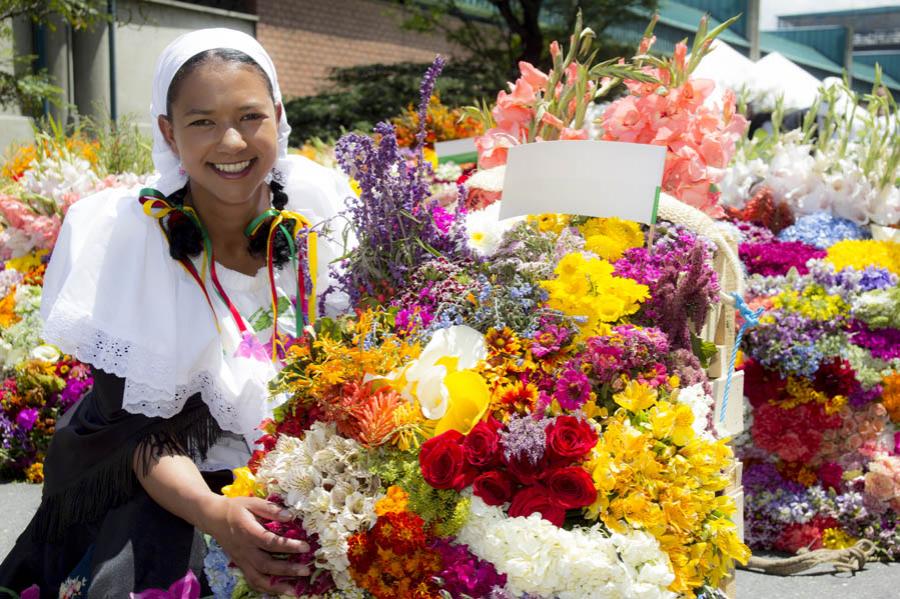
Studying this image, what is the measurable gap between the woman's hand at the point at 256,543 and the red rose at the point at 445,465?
25 cm

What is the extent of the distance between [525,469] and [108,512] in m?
1.04

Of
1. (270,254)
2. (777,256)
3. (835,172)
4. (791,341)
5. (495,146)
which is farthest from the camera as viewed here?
(835,172)

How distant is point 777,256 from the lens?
3674 millimetres

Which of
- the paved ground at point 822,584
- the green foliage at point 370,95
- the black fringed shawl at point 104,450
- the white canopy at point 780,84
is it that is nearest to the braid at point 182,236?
the black fringed shawl at point 104,450

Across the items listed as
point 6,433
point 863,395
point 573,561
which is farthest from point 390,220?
point 6,433

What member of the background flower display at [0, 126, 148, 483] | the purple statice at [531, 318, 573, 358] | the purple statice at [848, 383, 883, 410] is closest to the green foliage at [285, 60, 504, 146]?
the background flower display at [0, 126, 148, 483]

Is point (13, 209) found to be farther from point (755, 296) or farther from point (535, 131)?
A: point (755, 296)

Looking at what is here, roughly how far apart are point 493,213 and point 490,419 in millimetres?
649

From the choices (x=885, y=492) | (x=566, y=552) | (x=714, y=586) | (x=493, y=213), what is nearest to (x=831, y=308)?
(x=885, y=492)

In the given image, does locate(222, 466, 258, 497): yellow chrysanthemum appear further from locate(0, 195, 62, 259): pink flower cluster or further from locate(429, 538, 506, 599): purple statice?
locate(0, 195, 62, 259): pink flower cluster

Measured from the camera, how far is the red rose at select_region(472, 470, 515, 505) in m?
1.46

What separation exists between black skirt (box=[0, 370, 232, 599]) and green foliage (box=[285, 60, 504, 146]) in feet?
37.2

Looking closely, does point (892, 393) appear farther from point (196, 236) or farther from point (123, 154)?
point (123, 154)

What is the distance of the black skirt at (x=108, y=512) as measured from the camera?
6.26 feet
